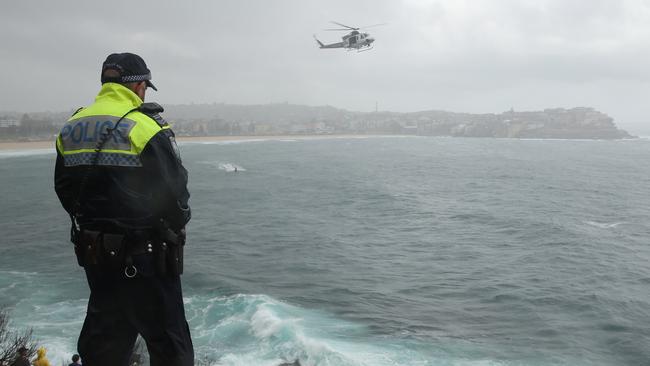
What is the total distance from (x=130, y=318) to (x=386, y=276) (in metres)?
19.2

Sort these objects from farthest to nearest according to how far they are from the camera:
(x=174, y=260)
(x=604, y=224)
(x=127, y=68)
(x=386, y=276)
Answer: (x=604, y=224) < (x=386, y=276) < (x=127, y=68) < (x=174, y=260)

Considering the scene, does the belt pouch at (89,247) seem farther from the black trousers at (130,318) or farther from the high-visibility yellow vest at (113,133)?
the high-visibility yellow vest at (113,133)

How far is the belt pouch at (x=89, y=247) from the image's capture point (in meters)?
2.78

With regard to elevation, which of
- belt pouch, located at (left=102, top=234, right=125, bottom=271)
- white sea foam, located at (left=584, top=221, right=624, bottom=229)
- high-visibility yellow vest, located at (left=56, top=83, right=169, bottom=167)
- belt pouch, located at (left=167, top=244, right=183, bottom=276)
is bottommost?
white sea foam, located at (left=584, top=221, right=624, bottom=229)

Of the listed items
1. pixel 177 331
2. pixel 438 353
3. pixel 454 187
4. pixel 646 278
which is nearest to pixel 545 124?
pixel 454 187

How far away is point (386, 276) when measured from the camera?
848 inches

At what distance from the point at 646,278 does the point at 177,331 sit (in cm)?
2371

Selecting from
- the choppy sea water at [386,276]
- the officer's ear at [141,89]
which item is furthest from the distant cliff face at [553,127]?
the officer's ear at [141,89]

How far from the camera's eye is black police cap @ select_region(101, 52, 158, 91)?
3012 mm

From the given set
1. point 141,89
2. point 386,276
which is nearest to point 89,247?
point 141,89

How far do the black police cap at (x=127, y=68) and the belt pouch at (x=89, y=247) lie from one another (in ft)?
2.77

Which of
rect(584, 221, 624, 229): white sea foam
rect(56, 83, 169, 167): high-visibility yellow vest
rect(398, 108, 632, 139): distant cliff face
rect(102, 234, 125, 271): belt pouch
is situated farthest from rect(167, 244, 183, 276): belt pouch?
rect(398, 108, 632, 139): distant cliff face

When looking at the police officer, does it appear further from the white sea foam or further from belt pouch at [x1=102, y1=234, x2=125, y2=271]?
the white sea foam

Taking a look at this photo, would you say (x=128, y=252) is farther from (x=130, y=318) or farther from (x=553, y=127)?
(x=553, y=127)
